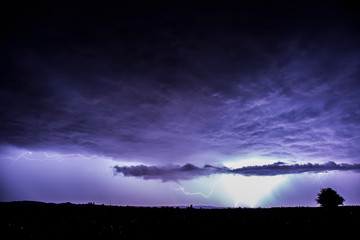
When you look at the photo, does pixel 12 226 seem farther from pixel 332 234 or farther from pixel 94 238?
pixel 332 234

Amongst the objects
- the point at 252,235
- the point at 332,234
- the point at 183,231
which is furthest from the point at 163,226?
the point at 332,234

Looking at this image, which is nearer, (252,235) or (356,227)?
(252,235)

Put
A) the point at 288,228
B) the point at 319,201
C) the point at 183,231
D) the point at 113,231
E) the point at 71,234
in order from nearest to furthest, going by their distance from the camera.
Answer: the point at 71,234 < the point at 113,231 < the point at 183,231 < the point at 288,228 < the point at 319,201

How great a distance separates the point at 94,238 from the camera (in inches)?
386

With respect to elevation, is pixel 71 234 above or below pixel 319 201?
above

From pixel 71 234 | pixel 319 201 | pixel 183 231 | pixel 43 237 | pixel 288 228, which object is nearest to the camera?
pixel 43 237

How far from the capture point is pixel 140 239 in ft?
32.2

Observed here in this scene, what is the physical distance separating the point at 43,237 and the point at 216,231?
9.13m

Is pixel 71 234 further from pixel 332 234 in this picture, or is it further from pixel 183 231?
pixel 332 234

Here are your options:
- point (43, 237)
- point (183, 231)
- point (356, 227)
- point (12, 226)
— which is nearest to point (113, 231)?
point (43, 237)

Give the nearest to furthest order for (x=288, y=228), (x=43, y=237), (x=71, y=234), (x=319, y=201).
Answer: (x=43, y=237) < (x=71, y=234) < (x=288, y=228) < (x=319, y=201)

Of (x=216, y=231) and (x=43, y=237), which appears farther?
(x=216, y=231)

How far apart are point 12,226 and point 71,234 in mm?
4142

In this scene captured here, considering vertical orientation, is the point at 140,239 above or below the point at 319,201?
above
